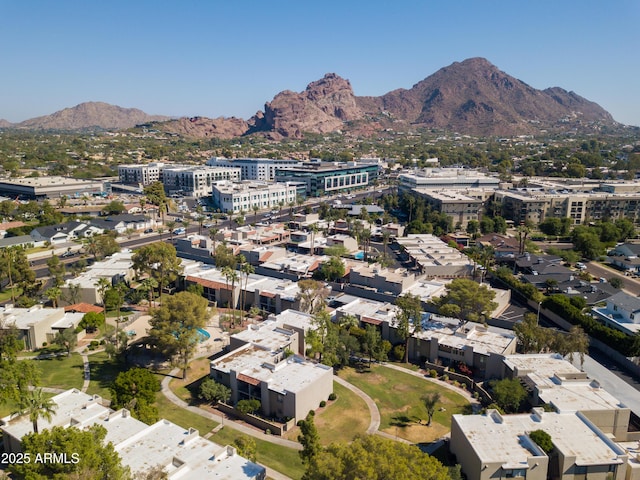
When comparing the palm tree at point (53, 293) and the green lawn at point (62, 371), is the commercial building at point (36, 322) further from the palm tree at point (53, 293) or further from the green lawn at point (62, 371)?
the green lawn at point (62, 371)

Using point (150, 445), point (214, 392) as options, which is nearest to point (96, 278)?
point (214, 392)

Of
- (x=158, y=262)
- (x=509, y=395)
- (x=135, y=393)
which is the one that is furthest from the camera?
(x=158, y=262)

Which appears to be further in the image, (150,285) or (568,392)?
(150,285)

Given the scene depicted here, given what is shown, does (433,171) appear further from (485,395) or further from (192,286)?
(485,395)

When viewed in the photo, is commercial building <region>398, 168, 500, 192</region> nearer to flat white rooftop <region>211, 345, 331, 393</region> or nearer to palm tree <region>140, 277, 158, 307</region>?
palm tree <region>140, 277, 158, 307</region>

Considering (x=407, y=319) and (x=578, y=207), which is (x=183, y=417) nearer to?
(x=407, y=319)

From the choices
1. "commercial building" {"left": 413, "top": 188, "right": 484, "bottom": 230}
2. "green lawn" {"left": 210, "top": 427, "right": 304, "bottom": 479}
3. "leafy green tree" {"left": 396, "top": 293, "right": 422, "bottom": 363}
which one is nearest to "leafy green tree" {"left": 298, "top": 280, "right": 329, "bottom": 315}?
"leafy green tree" {"left": 396, "top": 293, "right": 422, "bottom": 363}
